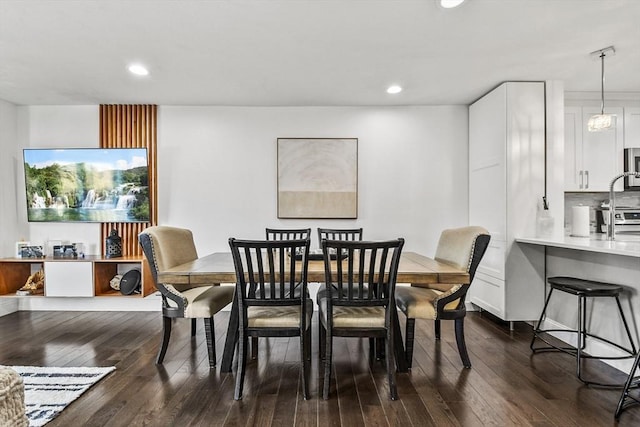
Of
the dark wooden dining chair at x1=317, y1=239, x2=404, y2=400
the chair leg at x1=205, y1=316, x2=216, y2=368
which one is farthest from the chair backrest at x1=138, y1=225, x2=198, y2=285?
the dark wooden dining chair at x1=317, y1=239, x2=404, y2=400

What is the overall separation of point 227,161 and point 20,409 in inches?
156

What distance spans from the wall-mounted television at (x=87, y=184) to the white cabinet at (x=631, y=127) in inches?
219

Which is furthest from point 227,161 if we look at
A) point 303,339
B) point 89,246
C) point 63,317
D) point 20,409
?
point 20,409

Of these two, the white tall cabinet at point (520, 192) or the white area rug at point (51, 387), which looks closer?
the white area rug at point (51, 387)

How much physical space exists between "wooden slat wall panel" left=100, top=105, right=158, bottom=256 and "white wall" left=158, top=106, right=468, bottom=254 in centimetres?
10

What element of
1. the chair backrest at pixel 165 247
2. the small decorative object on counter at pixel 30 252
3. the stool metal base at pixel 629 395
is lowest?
the stool metal base at pixel 629 395

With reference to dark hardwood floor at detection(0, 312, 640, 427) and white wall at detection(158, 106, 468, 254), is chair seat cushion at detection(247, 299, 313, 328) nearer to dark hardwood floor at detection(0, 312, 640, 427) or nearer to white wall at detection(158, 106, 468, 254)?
dark hardwood floor at detection(0, 312, 640, 427)

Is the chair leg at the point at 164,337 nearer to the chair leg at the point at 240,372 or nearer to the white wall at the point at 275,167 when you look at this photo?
the chair leg at the point at 240,372

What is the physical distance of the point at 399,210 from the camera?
4.47 m

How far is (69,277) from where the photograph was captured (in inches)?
157

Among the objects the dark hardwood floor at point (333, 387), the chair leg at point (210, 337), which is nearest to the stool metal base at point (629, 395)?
the dark hardwood floor at point (333, 387)

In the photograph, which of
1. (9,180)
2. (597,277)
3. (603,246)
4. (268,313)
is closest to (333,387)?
(268,313)

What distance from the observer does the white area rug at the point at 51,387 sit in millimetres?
2063

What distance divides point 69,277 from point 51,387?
78.2 inches
